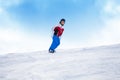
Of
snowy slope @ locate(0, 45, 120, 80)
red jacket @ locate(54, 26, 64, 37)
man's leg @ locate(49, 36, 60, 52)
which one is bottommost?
snowy slope @ locate(0, 45, 120, 80)

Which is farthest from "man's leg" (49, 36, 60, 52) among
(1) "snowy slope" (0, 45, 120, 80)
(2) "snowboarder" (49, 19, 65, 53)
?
(1) "snowy slope" (0, 45, 120, 80)

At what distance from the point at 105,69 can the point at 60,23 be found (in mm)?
5506

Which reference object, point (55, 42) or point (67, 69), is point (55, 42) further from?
point (67, 69)

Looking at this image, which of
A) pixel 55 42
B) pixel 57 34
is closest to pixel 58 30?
pixel 57 34

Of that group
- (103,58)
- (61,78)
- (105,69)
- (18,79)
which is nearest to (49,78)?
(61,78)

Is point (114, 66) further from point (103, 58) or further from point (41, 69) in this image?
point (41, 69)

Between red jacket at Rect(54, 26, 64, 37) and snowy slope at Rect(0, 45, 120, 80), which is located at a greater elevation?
red jacket at Rect(54, 26, 64, 37)

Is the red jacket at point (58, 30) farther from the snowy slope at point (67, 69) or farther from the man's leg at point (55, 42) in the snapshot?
the snowy slope at point (67, 69)

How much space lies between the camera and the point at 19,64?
1191cm

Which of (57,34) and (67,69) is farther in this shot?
(57,34)

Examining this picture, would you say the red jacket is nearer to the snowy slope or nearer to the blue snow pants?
the blue snow pants

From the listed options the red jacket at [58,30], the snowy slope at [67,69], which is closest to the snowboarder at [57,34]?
the red jacket at [58,30]

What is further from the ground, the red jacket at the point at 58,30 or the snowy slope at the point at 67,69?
the red jacket at the point at 58,30

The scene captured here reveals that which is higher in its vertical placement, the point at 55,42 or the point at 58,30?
the point at 58,30
